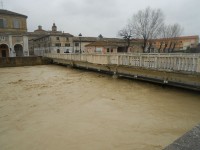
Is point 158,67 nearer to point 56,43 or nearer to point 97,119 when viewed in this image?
point 97,119

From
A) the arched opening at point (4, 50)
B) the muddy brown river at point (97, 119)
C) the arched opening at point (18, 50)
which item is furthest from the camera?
the arched opening at point (18, 50)

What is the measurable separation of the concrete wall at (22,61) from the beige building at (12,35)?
241 inches

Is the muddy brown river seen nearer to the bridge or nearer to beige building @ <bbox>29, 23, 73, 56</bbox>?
the bridge

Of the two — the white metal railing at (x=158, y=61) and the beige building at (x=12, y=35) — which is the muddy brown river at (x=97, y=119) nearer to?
the white metal railing at (x=158, y=61)

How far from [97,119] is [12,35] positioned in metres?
34.3

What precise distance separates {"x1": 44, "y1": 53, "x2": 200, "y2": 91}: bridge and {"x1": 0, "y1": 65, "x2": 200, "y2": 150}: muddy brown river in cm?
80

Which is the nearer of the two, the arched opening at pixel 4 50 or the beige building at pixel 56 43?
the arched opening at pixel 4 50

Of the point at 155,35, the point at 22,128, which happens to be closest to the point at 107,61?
the point at 22,128

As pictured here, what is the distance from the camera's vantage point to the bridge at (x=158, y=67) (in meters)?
8.75

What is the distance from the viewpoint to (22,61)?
30.3m

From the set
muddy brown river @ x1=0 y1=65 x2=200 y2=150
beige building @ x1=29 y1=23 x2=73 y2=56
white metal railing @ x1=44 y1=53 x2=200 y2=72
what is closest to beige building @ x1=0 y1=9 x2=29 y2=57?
beige building @ x1=29 y1=23 x2=73 y2=56

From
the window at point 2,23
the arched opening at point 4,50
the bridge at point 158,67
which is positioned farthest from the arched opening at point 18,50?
the bridge at point 158,67

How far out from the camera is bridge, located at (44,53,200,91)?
875cm

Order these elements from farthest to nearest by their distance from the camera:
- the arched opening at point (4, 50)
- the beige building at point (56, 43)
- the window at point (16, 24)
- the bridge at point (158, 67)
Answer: the beige building at point (56, 43) < the window at point (16, 24) < the arched opening at point (4, 50) < the bridge at point (158, 67)
